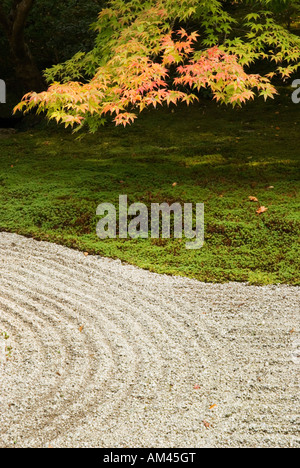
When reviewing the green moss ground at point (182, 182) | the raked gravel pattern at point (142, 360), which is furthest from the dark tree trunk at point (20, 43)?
the raked gravel pattern at point (142, 360)

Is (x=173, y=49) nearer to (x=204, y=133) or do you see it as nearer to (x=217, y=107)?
(x=204, y=133)

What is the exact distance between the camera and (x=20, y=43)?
1027 cm

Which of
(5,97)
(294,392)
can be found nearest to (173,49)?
(294,392)

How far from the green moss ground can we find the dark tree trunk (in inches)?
45.8

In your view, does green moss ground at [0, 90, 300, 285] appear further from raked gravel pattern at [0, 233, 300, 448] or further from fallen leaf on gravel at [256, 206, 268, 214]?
raked gravel pattern at [0, 233, 300, 448]

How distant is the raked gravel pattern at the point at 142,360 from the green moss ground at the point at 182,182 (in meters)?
0.60

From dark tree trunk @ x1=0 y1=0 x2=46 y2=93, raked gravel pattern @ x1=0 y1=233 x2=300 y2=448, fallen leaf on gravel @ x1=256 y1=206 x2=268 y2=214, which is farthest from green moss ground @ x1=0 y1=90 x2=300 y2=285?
dark tree trunk @ x1=0 y1=0 x2=46 y2=93

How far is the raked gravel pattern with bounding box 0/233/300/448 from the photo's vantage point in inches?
129

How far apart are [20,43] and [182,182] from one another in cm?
554

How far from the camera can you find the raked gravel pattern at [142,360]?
3281 millimetres

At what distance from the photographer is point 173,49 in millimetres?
5301

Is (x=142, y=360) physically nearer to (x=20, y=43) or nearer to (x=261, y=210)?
(x=261, y=210)

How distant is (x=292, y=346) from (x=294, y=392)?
626mm

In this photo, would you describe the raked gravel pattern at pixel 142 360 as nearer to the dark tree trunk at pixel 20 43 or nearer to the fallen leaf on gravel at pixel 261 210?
the fallen leaf on gravel at pixel 261 210
